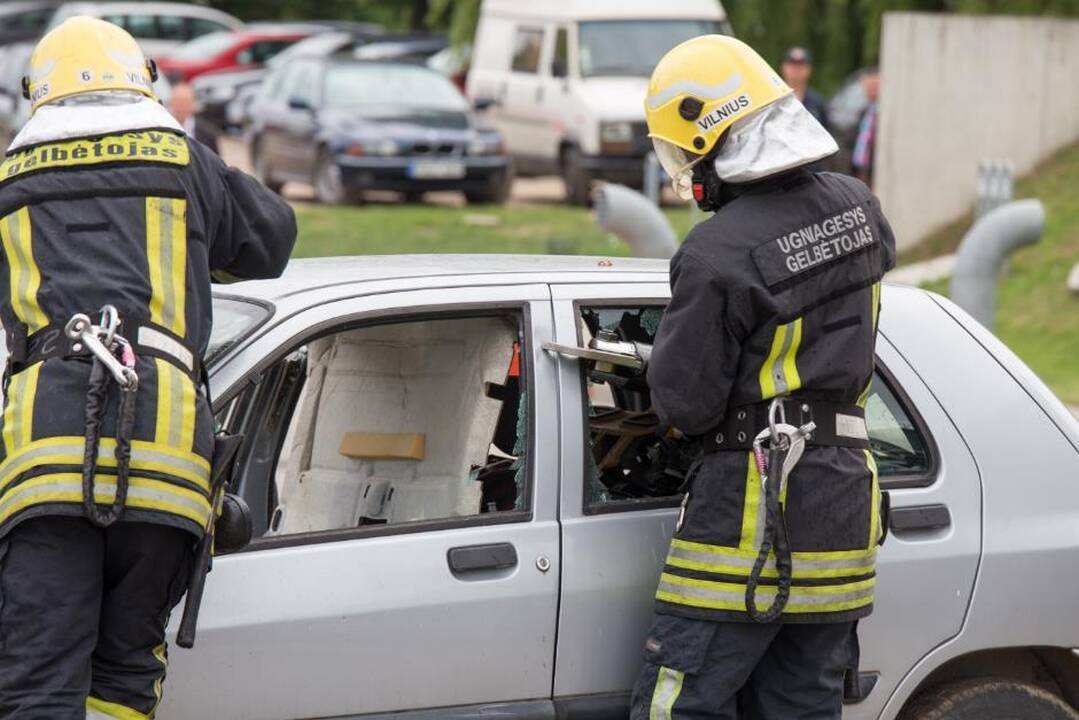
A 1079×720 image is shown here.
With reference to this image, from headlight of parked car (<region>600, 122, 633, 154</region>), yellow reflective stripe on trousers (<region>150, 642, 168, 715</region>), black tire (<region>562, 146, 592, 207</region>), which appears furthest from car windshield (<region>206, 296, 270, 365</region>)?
black tire (<region>562, 146, 592, 207</region>)

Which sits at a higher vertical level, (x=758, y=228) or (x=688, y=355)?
(x=758, y=228)

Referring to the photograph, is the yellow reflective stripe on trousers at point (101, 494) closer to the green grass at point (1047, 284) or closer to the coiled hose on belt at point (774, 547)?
the coiled hose on belt at point (774, 547)

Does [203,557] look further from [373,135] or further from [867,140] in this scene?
[373,135]

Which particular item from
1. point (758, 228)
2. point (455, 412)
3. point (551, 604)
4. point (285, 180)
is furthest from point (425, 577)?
point (285, 180)

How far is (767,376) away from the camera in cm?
365

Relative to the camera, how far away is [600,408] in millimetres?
4305

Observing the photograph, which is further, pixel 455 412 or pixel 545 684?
pixel 455 412

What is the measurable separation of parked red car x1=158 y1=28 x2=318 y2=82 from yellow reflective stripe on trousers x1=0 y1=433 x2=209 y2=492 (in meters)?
26.2

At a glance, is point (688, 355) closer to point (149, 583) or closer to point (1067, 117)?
point (149, 583)

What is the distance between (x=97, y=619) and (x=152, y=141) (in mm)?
960

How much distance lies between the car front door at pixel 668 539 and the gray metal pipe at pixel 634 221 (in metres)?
6.24

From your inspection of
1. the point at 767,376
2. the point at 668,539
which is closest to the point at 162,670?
the point at 668,539

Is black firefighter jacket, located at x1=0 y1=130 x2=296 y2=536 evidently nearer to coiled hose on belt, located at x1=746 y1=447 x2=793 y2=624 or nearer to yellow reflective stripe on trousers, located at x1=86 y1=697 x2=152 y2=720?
yellow reflective stripe on trousers, located at x1=86 y1=697 x2=152 y2=720

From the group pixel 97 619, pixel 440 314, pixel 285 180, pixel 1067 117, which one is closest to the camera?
pixel 97 619
